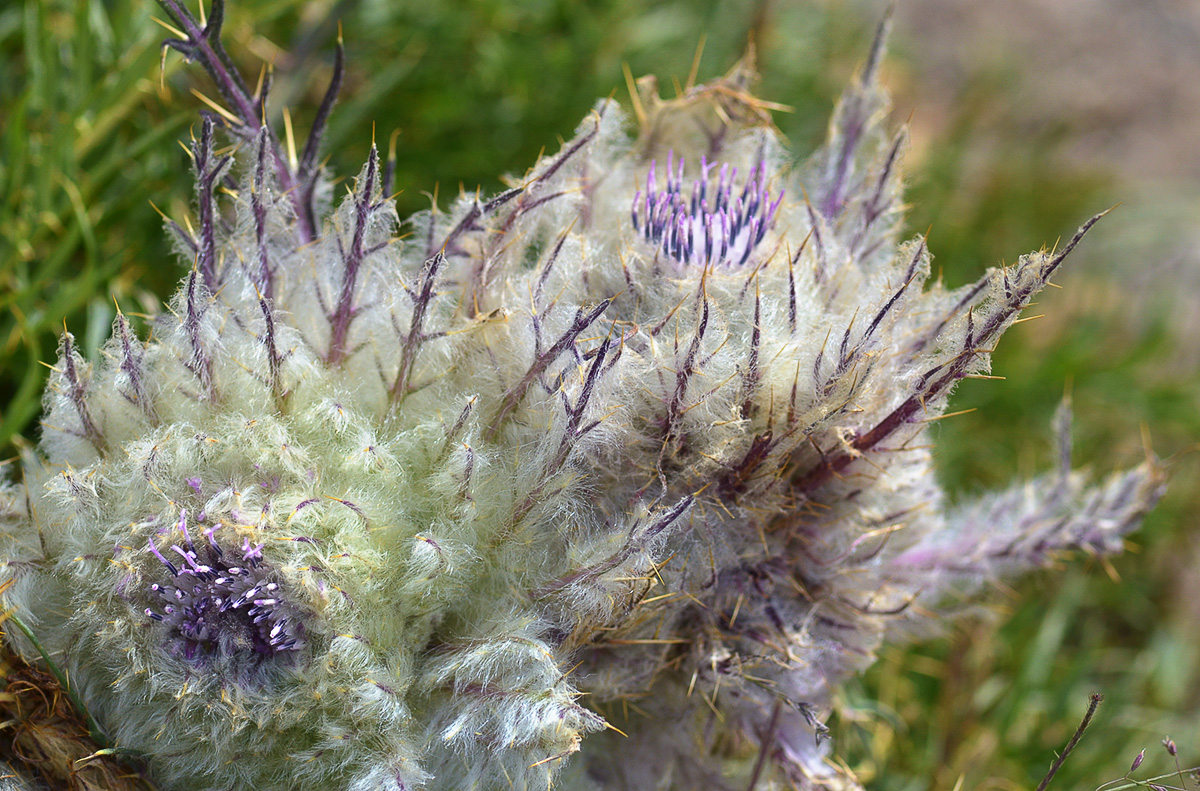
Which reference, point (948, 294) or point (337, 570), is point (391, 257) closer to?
point (337, 570)

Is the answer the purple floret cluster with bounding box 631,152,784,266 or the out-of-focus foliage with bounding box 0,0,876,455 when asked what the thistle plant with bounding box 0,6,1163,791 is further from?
the out-of-focus foliage with bounding box 0,0,876,455

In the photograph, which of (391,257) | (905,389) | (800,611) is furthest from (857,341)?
(391,257)

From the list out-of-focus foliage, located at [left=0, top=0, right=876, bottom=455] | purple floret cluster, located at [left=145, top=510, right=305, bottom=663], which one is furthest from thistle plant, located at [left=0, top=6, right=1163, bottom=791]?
out-of-focus foliage, located at [left=0, top=0, right=876, bottom=455]

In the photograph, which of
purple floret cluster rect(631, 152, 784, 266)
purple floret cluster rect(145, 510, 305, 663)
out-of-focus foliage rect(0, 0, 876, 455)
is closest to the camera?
purple floret cluster rect(145, 510, 305, 663)

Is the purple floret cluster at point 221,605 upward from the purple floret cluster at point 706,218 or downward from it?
downward

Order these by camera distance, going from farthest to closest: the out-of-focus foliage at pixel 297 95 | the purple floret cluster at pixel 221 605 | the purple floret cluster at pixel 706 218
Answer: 1. the out-of-focus foliage at pixel 297 95
2. the purple floret cluster at pixel 706 218
3. the purple floret cluster at pixel 221 605

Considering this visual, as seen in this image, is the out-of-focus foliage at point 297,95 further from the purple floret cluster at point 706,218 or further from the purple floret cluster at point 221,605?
the purple floret cluster at point 221,605

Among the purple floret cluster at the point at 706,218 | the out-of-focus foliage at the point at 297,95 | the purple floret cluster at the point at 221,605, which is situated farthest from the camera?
the out-of-focus foliage at the point at 297,95

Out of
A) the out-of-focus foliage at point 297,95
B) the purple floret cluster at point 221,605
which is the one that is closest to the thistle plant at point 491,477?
the purple floret cluster at point 221,605
